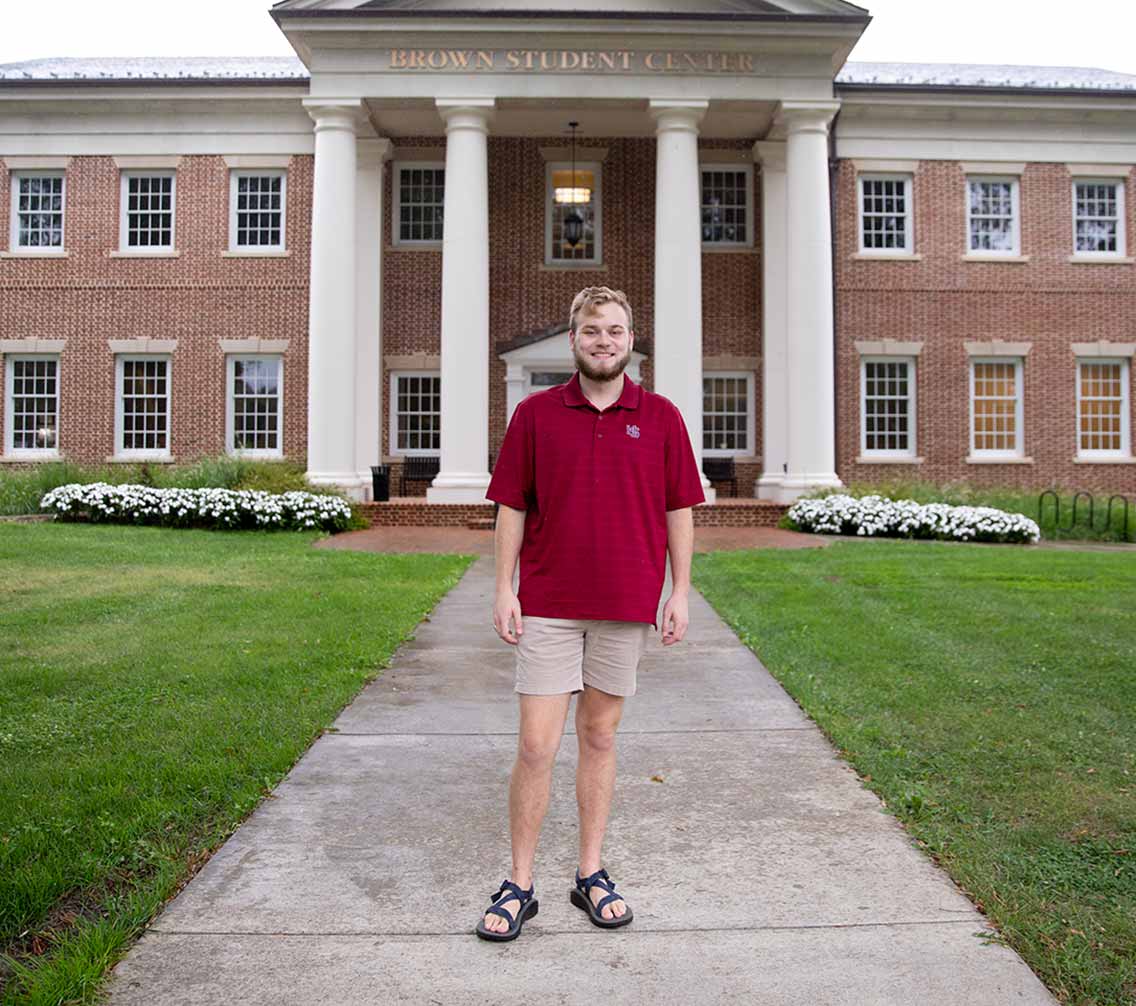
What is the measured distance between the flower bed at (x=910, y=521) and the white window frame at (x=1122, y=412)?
6.47 metres

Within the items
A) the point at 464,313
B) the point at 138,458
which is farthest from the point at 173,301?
the point at 464,313

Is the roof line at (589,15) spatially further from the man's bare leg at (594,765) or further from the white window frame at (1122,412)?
the man's bare leg at (594,765)

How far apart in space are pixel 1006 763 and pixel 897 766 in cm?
54

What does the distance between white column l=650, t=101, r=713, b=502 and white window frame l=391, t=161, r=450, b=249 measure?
561 centimetres

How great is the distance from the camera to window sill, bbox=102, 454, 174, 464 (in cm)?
2350

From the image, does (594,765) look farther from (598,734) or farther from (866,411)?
(866,411)

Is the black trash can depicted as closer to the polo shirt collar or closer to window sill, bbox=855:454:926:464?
window sill, bbox=855:454:926:464

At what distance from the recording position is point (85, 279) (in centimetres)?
2375

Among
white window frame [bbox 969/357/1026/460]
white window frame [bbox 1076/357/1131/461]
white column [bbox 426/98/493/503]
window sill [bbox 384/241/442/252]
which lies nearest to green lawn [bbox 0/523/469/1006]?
white column [bbox 426/98/493/503]

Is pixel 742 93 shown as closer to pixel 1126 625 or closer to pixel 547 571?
pixel 1126 625

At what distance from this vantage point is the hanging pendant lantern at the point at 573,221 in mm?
23797

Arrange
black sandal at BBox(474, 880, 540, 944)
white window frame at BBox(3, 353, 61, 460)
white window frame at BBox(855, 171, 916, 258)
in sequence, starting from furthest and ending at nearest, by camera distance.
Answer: white window frame at BBox(855, 171, 916, 258) → white window frame at BBox(3, 353, 61, 460) → black sandal at BBox(474, 880, 540, 944)

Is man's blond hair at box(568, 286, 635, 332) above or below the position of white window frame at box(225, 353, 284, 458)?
below

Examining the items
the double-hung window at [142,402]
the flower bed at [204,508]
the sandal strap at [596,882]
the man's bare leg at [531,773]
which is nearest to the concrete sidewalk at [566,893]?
the sandal strap at [596,882]
